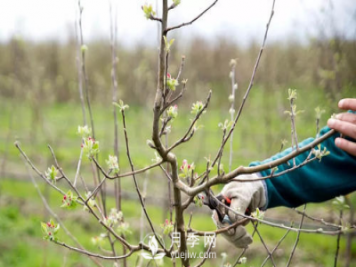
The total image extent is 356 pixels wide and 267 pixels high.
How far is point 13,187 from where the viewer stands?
719 centimetres

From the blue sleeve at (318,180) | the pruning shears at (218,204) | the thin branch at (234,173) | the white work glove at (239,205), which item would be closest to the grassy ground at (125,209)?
the blue sleeve at (318,180)

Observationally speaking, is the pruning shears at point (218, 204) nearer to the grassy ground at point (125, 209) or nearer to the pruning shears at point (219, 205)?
the pruning shears at point (219, 205)


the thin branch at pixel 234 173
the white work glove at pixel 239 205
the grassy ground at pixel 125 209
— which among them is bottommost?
the grassy ground at pixel 125 209

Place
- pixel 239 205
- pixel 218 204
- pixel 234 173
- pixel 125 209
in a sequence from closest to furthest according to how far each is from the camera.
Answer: pixel 234 173 → pixel 218 204 → pixel 239 205 → pixel 125 209

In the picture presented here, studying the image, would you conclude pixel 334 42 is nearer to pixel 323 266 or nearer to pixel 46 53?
pixel 323 266

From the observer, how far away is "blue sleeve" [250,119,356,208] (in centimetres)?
206

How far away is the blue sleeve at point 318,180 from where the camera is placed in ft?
6.75

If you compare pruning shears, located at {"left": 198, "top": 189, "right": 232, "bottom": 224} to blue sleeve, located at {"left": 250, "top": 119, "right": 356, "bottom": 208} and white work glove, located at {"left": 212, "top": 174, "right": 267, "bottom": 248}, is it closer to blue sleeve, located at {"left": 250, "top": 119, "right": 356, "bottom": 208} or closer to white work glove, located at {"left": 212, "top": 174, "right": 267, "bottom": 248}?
white work glove, located at {"left": 212, "top": 174, "right": 267, "bottom": 248}

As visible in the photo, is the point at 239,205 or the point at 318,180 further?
the point at 318,180

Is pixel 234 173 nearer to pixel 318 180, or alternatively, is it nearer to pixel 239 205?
pixel 239 205

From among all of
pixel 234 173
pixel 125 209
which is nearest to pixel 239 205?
pixel 234 173

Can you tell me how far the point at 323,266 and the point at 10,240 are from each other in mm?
3591

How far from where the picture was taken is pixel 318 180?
2092 millimetres

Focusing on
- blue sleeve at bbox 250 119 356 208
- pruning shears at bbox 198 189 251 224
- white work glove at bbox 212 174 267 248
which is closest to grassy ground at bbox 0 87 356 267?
blue sleeve at bbox 250 119 356 208
